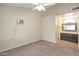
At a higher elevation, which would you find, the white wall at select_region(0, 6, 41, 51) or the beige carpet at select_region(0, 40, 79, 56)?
the white wall at select_region(0, 6, 41, 51)

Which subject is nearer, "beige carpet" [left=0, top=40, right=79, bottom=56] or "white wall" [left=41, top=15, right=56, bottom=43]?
"beige carpet" [left=0, top=40, right=79, bottom=56]

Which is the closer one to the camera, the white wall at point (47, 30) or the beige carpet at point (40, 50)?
the beige carpet at point (40, 50)

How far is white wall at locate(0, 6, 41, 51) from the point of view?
6.65 ft

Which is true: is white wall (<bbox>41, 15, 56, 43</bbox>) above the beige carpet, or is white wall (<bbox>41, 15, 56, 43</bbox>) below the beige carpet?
above

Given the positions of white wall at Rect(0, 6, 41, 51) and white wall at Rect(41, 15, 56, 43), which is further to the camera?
white wall at Rect(41, 15, 56, 43)

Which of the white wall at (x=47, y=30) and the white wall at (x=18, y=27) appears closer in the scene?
the white wall at (x=18, y=27)

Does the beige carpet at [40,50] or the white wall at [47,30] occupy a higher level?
the white wall at [47,30]

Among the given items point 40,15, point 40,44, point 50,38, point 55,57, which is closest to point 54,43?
point 50,38

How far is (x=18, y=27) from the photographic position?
83.0 inches

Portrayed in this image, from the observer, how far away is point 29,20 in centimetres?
219

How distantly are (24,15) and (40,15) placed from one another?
1.26 feet

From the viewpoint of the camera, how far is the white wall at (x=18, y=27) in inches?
79.8

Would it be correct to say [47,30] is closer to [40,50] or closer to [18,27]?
[40,50]

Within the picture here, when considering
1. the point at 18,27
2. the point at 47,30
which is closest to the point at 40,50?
the point at 47,30
